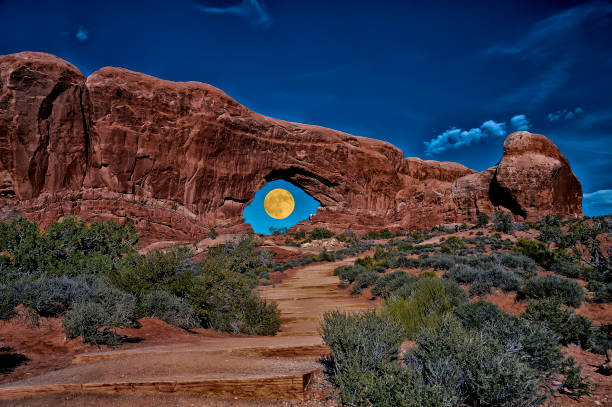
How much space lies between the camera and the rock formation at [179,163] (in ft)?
112

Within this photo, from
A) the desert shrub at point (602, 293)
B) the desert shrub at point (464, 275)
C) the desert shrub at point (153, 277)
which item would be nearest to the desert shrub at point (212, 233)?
the desert shrub at point (153, 277)

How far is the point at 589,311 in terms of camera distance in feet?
28.3

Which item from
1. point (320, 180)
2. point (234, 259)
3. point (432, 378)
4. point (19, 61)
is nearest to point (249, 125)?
point (320, 180)

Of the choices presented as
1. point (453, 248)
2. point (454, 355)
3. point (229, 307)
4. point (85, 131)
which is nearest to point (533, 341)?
point (454, 355)

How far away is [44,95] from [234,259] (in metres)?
27.3

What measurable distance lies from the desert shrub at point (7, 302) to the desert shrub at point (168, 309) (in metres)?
2.32

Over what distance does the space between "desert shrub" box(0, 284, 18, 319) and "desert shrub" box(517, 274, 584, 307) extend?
11.7 meters

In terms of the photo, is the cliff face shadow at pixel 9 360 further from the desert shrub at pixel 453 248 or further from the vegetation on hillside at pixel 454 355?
the desert shrub at pixel 453 248

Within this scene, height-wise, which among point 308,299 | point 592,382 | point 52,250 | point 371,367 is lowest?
point 308,299

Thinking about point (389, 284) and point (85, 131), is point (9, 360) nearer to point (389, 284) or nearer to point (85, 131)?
point (389, 284)

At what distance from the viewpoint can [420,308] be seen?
6.91 meters

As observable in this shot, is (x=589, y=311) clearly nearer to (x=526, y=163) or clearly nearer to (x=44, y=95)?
(x=526, y=163)

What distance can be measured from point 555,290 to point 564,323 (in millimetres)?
3499

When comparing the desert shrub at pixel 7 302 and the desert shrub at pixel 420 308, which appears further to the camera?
the desert shrub at pixel 7 302
